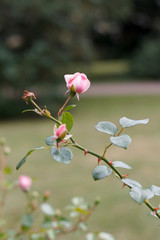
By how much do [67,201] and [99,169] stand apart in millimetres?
3299

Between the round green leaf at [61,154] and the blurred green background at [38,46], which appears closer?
the round green leaf at [61,154]

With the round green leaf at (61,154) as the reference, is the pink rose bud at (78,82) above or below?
above

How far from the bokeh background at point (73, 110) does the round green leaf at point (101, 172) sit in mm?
2506

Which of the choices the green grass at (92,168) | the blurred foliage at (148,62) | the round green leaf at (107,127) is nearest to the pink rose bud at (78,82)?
the round green leaf at (107,127)

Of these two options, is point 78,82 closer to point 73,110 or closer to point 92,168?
point 92,168

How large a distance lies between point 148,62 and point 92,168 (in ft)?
28.2

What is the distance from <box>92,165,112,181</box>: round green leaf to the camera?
0.76 meters

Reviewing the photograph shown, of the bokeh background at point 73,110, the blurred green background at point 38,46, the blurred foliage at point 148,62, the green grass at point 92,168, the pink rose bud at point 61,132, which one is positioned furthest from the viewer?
the blurred foliage at point 148,62

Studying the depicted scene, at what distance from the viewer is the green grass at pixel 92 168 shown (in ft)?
11.4

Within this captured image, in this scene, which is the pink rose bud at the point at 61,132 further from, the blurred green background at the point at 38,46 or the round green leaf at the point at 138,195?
the blurred green background at the point at 38,46

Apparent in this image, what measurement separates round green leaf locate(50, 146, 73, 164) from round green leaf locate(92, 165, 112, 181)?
65 millimetres

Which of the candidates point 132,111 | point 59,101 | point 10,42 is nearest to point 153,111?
point 132,111

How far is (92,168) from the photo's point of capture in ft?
16.5

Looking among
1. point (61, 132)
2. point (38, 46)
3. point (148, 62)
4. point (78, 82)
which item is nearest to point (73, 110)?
point (38, 46)
